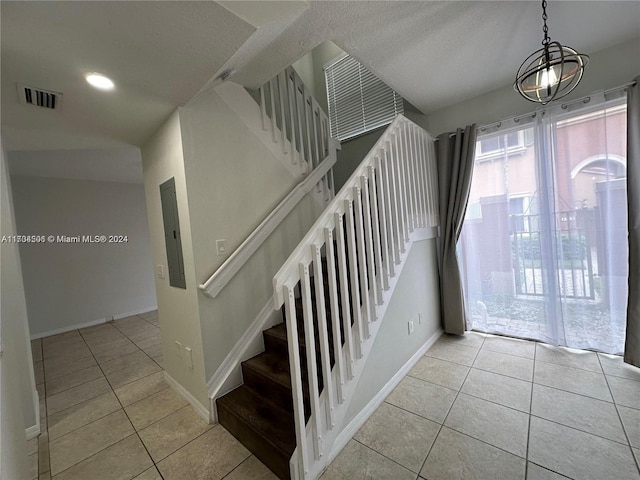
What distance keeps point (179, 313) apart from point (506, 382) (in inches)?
104

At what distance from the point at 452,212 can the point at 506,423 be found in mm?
1827

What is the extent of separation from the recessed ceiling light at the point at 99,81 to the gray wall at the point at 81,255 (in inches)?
150

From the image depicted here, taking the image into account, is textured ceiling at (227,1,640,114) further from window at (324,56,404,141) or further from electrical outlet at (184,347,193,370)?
electrical outlet at (184,347,193,370)

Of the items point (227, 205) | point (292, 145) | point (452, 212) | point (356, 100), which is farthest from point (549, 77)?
point (356, 100)

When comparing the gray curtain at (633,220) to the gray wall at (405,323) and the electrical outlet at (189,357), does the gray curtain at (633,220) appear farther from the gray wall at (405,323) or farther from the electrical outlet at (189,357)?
the electrical outlet at (189,357)

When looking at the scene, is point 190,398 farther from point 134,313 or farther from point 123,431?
point 134,313

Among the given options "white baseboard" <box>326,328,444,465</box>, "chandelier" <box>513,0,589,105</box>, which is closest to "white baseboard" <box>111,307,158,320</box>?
"white baseboard" <box>326,328,444,465</box>

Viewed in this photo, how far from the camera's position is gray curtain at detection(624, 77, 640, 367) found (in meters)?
1.88

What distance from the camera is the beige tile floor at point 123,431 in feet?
4.79

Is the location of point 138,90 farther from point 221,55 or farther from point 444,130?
point 444,130

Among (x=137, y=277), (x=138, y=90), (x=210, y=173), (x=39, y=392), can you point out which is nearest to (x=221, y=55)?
(x=138, y=90)

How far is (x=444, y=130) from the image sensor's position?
2869mm

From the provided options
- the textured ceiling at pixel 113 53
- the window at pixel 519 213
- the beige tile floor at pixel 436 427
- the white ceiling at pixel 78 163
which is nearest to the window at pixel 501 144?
the window at pixel 519 213

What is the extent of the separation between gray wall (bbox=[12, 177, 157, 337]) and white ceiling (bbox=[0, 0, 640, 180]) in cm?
222
